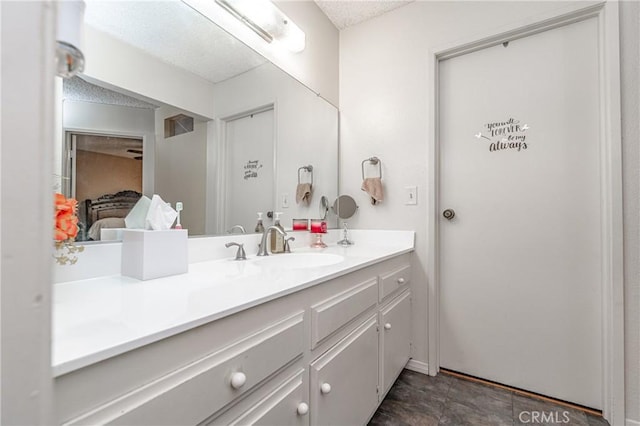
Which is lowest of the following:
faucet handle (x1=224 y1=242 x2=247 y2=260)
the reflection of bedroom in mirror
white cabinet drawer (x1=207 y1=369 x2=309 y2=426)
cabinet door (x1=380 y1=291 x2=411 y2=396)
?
cabinet door (x1=380 y1=291 x2=411 y2=396)

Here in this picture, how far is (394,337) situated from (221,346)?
1.11m

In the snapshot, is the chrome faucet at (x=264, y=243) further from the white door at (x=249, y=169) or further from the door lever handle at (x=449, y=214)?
the door lever handle at (x=449, y=214)

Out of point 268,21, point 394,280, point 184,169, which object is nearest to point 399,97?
point 268,21

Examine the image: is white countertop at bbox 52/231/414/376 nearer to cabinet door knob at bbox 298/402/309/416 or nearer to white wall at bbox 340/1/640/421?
cabinet door knob at bbox 298/402/309/416

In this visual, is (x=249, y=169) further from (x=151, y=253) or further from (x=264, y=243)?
(x=151, y=253)

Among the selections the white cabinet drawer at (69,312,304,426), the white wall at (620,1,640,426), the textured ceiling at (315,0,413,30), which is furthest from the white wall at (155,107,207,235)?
the white wall at (620,1,640,426)

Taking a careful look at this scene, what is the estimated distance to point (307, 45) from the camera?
179cm

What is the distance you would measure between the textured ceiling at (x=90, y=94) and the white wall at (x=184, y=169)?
0.12 meters

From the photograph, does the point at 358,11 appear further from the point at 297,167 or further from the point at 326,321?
the point at 326,321

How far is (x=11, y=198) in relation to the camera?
23 cm

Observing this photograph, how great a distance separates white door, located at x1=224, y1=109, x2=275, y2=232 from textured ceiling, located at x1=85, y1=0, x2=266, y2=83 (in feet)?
0.76

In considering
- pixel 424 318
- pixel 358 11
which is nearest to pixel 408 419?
pixel 424 318

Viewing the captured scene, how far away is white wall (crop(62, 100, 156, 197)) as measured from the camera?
828 millimetres

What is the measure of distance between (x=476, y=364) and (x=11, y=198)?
80.7 inches
